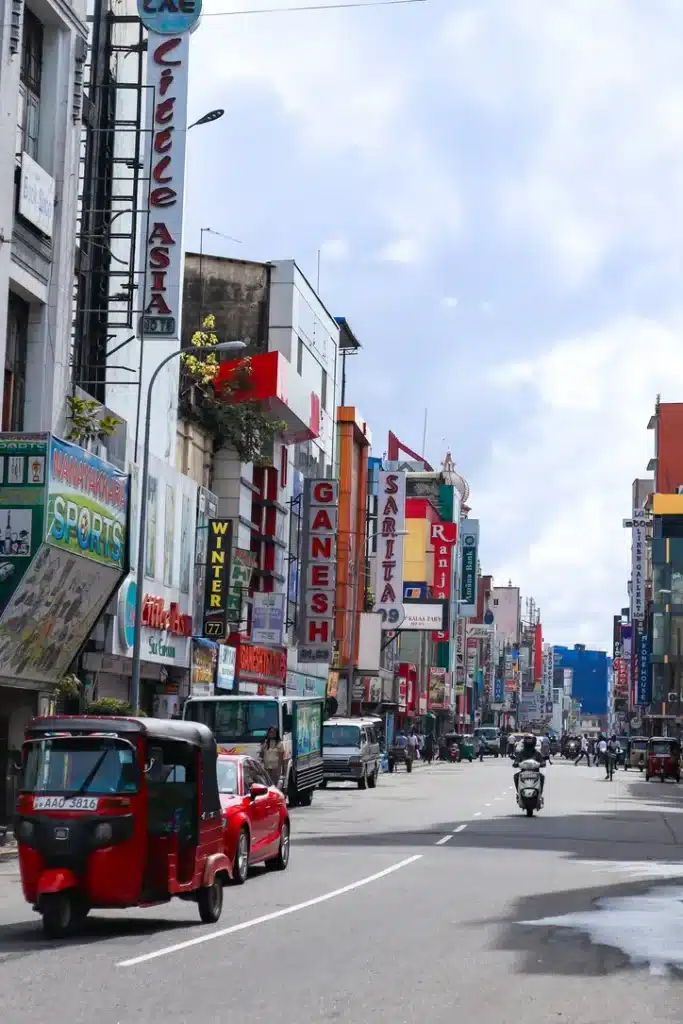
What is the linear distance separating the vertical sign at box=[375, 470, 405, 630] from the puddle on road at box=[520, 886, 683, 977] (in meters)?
74.1

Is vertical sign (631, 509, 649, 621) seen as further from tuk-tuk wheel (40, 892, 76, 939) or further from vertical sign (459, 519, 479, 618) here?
tuk-tuk wheel (40, 892, 76, 939)

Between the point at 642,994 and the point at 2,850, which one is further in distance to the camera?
the point at 2,850

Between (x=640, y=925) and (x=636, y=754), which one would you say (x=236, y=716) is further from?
(x=636, y=754)

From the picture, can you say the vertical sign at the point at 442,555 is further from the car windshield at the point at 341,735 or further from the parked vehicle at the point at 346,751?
the car windshield at the point at 341,735

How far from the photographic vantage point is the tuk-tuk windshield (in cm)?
1562

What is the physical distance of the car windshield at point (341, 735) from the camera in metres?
55.4

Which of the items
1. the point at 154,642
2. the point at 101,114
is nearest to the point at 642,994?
the point at 101,114

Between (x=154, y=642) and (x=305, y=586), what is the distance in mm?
25222

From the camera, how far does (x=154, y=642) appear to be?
46.8m

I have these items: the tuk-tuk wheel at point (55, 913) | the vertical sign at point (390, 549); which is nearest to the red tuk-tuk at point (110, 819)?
the tuk-tuk wheel at point (55, 913)

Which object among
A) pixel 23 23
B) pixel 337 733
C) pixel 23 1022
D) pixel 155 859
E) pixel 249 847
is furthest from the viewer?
pixel 337 733

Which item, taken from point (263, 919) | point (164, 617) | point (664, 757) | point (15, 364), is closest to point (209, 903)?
point (263, 919)

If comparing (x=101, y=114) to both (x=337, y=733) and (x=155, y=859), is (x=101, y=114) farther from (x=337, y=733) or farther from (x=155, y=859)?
(x=155, y=859)

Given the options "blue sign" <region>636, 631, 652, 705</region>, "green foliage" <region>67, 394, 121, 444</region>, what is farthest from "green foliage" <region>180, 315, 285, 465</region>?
"blue sign" <region>636, 631, 652, 705</region>
